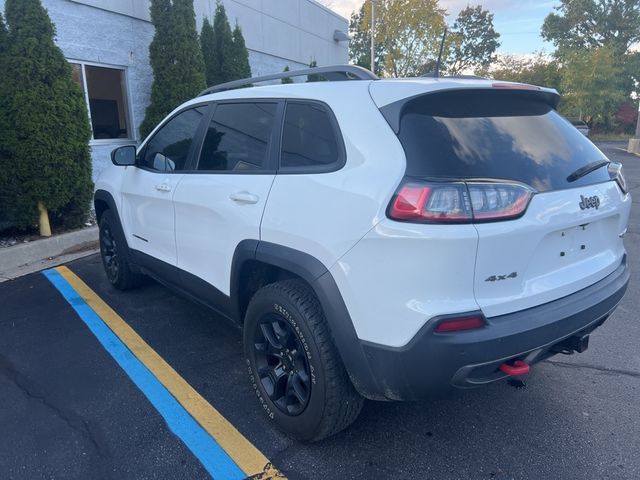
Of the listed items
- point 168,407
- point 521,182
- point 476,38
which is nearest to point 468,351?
point 521,182

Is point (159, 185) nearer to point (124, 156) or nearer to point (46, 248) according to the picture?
point (124, 156)

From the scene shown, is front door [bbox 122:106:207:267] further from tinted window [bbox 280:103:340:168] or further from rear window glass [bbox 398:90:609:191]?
rear window glass [bbox 398:90:609:191]

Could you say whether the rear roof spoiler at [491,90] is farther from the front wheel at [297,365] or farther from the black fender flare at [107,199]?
the black fender flare at [107,199]

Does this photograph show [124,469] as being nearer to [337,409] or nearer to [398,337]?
[337,409]

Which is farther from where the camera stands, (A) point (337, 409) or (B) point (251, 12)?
(B) point (251, 12)

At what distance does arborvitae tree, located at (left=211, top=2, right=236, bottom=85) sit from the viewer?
35.1 ft

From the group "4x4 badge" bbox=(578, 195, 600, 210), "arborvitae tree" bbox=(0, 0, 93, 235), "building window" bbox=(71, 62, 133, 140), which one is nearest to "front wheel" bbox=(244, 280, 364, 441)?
"4x4 badge" bbox=(578, 195, 600, 210)

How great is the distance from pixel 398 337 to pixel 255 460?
41.1 inches

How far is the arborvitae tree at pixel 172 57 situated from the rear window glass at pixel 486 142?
7680mm

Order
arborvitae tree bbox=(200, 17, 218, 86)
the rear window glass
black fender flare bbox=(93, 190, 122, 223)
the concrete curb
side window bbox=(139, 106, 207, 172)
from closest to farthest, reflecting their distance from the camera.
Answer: the rear window glass
side window bbox=(139, 106, 207, 172)
black fender flare bbox=(93, 190, 122, 223)
the concrete curb
arborvitae tree bbox=(200, 17, 218, 86)

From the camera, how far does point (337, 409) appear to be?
2252mm

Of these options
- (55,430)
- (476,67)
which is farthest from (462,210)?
(476,67)

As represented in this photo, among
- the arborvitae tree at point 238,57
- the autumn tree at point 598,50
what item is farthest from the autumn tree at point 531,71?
the arborvitae tree at point 238,57

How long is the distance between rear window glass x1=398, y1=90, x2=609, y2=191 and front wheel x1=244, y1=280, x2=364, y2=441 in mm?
838
